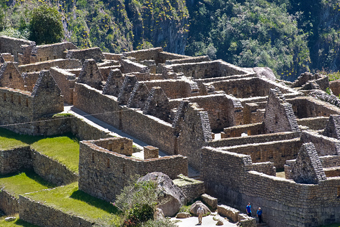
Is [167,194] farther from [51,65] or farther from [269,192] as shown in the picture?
[51,65]

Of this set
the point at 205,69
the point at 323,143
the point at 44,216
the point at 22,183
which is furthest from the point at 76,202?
the point at 205,69

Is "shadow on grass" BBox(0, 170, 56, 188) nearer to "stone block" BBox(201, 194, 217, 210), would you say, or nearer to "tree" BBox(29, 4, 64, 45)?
"stone block" BBox(201, 194, 217, 210)

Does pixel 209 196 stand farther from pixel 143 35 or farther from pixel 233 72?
pixel 143 35

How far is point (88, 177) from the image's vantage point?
43.9m

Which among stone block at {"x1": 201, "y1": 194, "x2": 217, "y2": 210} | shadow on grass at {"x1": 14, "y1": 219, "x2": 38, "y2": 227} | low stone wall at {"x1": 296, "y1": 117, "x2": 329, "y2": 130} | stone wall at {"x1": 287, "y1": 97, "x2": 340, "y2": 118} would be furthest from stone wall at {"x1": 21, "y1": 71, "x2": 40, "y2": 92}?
stone block at {"x1": 201, "y1": 194, "x2": 217, "y2": 210}

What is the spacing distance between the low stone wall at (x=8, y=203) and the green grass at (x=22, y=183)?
225 mm

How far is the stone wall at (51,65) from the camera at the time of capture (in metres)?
61.5

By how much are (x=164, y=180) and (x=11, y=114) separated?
17610 millimetres

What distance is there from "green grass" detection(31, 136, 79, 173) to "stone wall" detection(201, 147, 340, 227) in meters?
8.83

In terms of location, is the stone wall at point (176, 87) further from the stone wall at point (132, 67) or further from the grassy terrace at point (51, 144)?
the grassy terrace at point (51, 144)

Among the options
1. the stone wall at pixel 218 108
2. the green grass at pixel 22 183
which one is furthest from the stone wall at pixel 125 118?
the green grass at pixel 22 183

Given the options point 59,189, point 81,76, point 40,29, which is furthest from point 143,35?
point 59,189

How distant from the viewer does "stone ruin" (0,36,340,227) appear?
126 feet

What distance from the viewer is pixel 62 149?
5012cm
